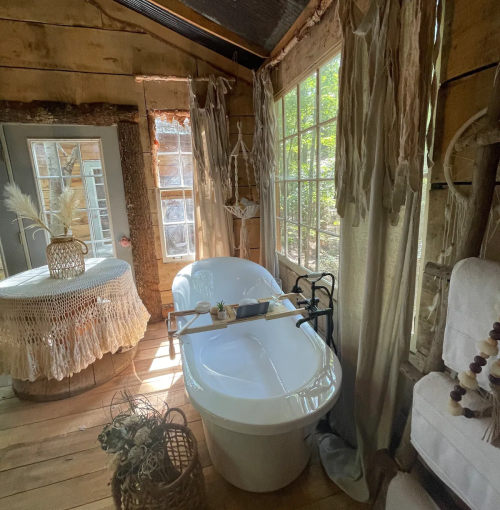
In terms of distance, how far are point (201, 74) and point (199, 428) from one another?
2.69 meters

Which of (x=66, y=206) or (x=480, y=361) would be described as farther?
(x=66, y=206)

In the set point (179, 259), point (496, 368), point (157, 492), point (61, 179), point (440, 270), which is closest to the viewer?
point (496, 368)

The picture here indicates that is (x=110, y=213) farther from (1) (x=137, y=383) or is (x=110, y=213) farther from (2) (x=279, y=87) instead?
(2) (x=279, y=87)

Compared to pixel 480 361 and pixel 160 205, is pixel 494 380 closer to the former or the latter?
pixel 480 361

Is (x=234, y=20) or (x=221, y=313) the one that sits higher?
(x=234, y=20)

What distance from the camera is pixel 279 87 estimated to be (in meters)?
2.26

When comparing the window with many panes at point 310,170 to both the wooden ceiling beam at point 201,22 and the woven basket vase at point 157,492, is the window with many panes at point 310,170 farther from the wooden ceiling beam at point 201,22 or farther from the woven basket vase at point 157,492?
the woven basket vase at point 157,492

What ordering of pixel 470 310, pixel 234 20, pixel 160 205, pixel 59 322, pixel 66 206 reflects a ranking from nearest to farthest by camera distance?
pixel 470 310 → pixel 59 322 → pixel 66 206 → pixel 234 20 → pixel 160 205

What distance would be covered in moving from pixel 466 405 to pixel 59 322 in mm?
1879

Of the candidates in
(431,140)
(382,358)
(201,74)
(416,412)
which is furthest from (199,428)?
(201,74)

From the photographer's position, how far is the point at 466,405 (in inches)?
27.3

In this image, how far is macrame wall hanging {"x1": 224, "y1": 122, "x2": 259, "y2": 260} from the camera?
2.60 metres

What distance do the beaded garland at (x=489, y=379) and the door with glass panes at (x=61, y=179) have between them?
2.57 meters

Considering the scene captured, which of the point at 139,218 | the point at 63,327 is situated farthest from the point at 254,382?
the point at 139,218
